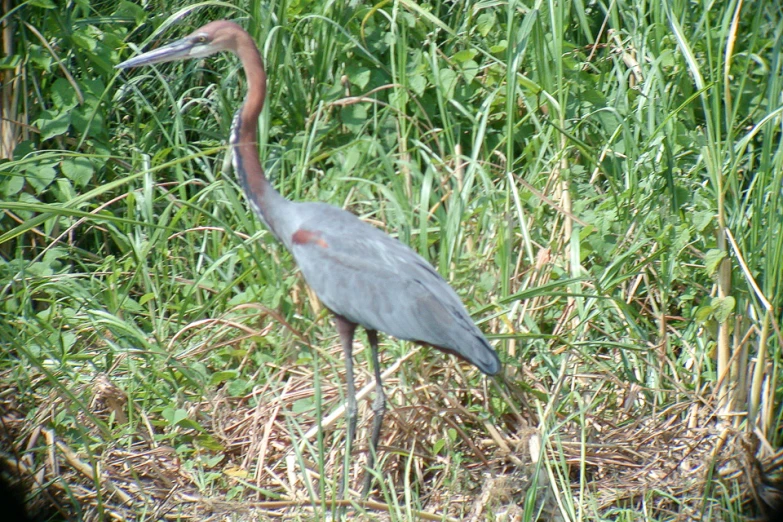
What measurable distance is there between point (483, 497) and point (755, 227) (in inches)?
56.5

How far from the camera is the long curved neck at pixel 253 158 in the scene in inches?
142

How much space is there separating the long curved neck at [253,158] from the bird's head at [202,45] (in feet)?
0.37

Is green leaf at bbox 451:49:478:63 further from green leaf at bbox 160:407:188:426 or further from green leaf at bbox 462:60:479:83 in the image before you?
green leaf at bbox 160:407:188:426

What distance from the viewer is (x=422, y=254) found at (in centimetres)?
396

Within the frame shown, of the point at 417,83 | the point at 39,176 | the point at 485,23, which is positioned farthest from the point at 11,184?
the point at 485,23

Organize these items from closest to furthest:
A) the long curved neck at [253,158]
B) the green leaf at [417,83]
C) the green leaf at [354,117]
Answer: the long curved neck at [253,158] < the green leaf at [417,83] < the green leaf at [354,117]

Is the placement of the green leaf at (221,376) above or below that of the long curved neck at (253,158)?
below

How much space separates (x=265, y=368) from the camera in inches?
148

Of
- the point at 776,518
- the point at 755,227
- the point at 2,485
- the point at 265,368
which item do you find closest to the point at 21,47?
the point at 265,368

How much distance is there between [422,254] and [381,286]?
2.12 feet

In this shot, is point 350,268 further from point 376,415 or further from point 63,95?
point 63,95

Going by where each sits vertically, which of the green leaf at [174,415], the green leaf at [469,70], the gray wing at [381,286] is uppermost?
the green leaf at [469,70]

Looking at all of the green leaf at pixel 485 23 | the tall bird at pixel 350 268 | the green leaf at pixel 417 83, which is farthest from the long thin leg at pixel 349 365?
the green leaf at pixel 485 23

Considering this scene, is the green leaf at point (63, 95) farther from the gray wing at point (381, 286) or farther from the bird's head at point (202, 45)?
the gray wing at point (381, 286)
